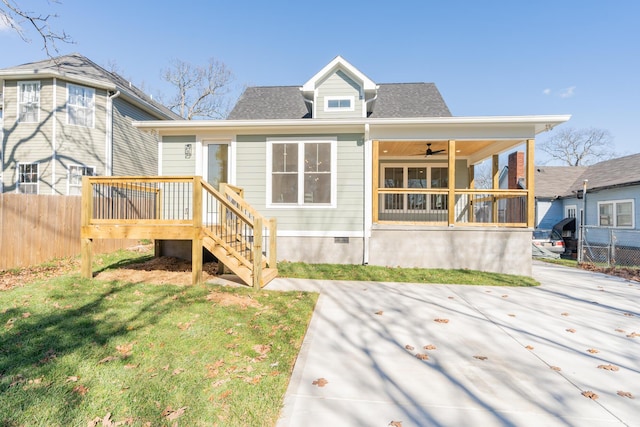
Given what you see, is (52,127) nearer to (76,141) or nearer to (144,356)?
(76,141)

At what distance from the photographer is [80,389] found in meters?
2.27

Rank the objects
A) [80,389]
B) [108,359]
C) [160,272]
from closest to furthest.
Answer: [80,389] < [108,359] < [160,272]

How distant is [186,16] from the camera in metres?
12.6

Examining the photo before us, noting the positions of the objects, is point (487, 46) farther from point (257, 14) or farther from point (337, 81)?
point (257, 14)

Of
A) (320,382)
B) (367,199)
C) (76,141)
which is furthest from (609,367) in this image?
(76,141)

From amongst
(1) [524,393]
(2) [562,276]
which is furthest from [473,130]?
(1) [524,393]

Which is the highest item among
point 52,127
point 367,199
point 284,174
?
point 52,127

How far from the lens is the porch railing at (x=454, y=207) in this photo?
284 inches

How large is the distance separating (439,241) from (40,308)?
7583 mm

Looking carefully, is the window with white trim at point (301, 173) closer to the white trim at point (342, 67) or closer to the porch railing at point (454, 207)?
the porch railing at point (454, 207)

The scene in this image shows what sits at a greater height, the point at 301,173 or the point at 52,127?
the point at 52,127

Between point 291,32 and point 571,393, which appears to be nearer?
point 571,393

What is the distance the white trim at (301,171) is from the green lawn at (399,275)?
1551 millimetres

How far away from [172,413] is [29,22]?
35.0 feet
